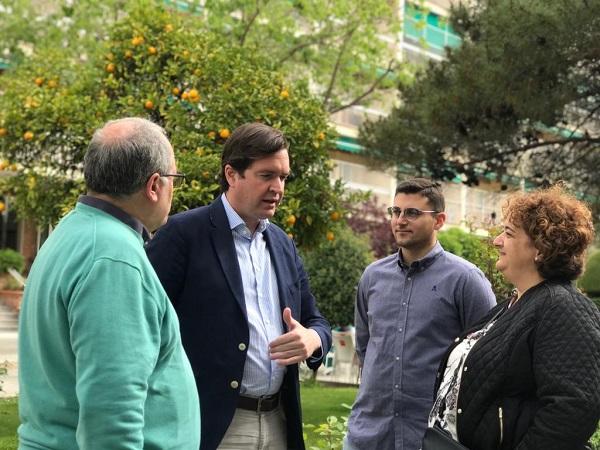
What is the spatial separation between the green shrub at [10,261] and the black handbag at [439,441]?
25.3 meters

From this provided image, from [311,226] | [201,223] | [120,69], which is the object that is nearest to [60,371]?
[201,223]

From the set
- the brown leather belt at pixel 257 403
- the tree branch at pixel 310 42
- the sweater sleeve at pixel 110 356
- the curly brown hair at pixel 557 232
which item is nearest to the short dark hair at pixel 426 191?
the curly brown hair at pixel 557 232

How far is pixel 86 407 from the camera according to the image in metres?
2.41

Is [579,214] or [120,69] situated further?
[120,69]

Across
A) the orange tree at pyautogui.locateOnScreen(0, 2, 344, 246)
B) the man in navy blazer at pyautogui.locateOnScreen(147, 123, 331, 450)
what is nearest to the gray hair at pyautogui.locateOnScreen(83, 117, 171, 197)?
the man in navy blazer at pyautogui.locateOnScreen(147, 123, 331, 450)

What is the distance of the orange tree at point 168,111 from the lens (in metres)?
9.81

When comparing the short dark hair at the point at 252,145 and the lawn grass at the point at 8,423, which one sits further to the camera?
the lawn grass at the point at 8,423

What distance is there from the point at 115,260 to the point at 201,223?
1.38 m

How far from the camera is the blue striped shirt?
146 inches

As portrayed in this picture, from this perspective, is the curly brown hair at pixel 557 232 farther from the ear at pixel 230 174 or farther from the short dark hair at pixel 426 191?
the short dark hair at pixel 426 191

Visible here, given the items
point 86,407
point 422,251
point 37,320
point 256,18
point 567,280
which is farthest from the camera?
point 256,18

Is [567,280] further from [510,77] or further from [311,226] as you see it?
[510,77]

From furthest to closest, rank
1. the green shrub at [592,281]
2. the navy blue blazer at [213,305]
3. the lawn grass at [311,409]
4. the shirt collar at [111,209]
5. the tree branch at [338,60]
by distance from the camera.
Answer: the tree branch at [338,60]
the green shrub at [592,281]
the lawn grass at [311,409]
the navy blue blazer at [213,305]
the shirt collar at [111,209]

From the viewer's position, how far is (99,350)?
243 cm
